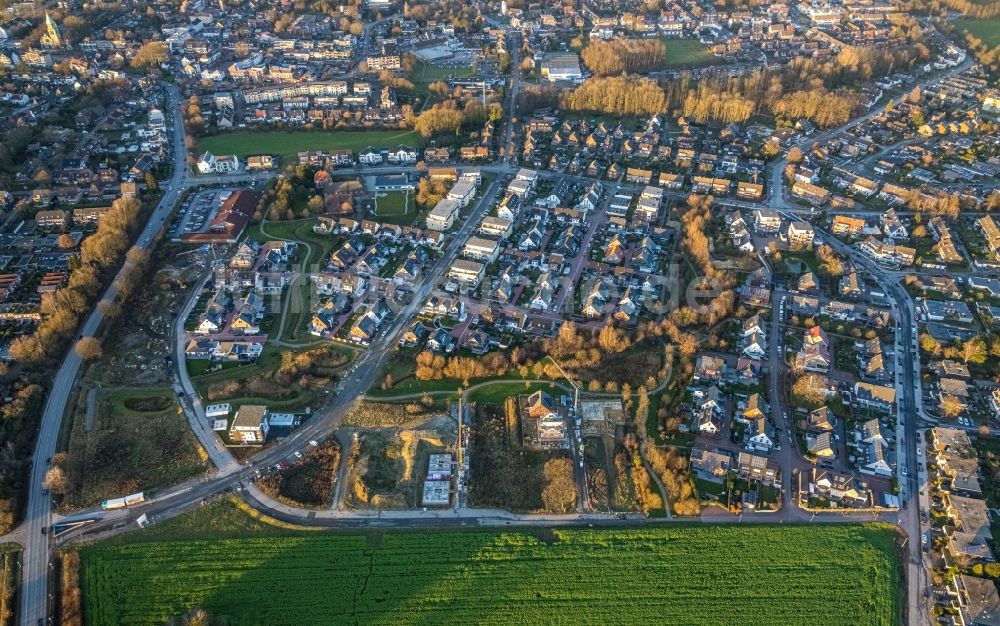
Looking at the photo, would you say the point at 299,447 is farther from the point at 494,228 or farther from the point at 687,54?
the point at 687,54

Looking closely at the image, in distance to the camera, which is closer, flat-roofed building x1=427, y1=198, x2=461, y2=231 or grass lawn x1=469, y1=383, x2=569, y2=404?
grass lawn x1=469, y1=383, x2=569, y2=404

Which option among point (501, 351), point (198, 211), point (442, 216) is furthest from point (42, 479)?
point (442, 216)

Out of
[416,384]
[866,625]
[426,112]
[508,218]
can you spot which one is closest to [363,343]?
[416,384]

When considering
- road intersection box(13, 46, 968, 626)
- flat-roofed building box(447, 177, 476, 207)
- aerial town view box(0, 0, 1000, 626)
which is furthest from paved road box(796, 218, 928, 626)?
flat-roofed building box(447, 177, 476, 207)

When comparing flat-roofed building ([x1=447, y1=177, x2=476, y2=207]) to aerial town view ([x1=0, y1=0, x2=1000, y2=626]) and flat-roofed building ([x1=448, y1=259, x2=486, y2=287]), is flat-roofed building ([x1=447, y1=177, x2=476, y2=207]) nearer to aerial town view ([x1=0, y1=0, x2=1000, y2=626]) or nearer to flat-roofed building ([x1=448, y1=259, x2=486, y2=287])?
aerial town view ([x1=0, y1=0, x2=1000, y2=626])

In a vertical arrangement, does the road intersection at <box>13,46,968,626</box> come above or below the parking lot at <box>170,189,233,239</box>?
below

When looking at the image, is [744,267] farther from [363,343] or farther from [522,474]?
[363,343]

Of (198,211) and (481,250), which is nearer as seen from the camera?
(481,250)
